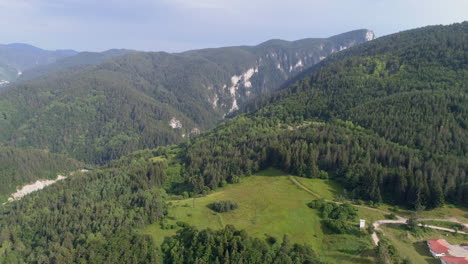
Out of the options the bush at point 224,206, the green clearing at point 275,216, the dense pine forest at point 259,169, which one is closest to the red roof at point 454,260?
the green clearing at point 275,216

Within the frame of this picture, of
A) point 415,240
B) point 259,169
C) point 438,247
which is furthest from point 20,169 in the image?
point 438,247

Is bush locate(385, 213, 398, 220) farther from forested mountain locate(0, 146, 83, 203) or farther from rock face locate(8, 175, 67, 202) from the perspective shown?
forested mountain locate(0, 146, 83, 203)

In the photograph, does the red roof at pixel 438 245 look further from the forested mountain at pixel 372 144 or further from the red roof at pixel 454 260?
the forested mountain at pixel 372 144

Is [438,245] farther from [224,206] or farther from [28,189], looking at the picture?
[28,189]

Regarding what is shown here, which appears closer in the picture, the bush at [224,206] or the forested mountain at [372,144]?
the bush at [224,206]

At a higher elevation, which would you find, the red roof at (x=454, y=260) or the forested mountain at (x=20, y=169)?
the red roof at (x=454, y=260)

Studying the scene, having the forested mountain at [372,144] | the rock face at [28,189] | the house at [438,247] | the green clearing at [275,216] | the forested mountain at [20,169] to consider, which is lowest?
the rock face at [28,189]

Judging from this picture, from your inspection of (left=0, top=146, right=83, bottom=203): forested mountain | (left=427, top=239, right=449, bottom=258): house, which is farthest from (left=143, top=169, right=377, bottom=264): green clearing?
(left=0, top=146, right=83, bottom=203): forested mountain
